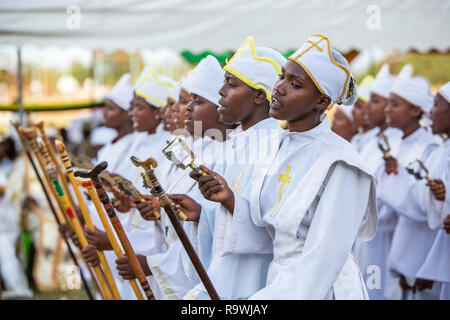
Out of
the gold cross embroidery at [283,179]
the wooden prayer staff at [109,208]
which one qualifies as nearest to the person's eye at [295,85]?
the gold cross embroidery at [283,179]

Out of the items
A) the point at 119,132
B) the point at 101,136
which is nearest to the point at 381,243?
the point at 119,132

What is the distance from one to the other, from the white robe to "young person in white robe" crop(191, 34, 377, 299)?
15 cm

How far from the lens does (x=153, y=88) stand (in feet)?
20.9

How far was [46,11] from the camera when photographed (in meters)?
6.08

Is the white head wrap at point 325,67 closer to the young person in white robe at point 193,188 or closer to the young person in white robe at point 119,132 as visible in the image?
the young person in white robe at point 193,188

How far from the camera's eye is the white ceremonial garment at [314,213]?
9.93ft

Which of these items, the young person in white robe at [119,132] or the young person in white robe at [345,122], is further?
the young person in white robe at [345,122]

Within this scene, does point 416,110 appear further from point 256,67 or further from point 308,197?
point 308,197

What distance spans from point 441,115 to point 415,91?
1049 mm

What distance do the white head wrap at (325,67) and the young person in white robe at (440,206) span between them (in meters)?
2.74

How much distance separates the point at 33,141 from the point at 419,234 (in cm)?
359

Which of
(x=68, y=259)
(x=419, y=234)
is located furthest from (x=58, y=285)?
(x=419, y=234)

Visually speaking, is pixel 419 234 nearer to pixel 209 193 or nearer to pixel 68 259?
pixel 209 193

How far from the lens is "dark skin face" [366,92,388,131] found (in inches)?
316
